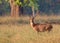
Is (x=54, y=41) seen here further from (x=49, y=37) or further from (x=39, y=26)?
(x=39, y=26)

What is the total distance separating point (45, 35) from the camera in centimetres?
1277

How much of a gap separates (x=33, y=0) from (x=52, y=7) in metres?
19.6

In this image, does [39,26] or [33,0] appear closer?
[39,26]

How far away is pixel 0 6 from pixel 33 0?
18735mm

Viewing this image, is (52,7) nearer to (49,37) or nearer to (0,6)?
(0,6)

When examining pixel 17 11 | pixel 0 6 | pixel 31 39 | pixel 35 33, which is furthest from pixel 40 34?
pixel 0 6

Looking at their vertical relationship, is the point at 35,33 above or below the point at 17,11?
above

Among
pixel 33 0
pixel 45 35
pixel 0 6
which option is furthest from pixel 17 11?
pixel 45 35

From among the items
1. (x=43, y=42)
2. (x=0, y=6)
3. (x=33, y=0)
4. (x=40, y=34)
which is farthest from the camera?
(x=0, y=6)

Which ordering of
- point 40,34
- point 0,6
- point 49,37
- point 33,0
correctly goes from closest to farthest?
point 49,37 < point 40,34 < point 33,0 < point 0,6

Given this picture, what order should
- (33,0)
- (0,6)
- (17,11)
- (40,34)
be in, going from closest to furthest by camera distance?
1. (40,34)
2. (33,0)
3. (17,11)
4. (0,6)

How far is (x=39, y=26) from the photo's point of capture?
43.5 ft

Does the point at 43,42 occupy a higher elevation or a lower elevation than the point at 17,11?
higher

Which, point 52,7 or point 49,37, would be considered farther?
point 52,7
